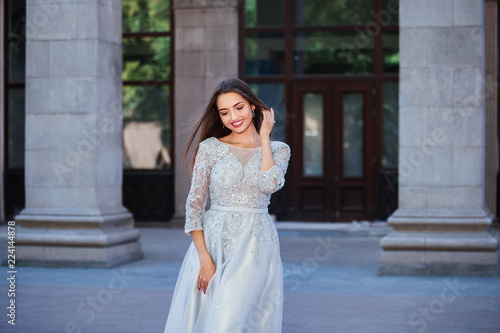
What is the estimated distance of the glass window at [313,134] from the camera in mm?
18469

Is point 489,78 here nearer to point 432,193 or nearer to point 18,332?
point 432,193

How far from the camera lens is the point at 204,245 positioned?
5.31 meters

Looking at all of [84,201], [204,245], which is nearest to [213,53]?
[84,201]

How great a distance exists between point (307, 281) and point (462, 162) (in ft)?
Answer: 8.31

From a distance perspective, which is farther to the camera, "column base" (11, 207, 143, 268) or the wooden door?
the wooden door

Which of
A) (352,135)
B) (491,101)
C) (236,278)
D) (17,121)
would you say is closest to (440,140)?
(236,278)

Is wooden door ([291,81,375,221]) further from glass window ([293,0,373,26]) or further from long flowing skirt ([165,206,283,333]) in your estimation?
long flowing skirt ([165,206,283,333])

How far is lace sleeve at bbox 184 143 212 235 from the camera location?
17.5 ft

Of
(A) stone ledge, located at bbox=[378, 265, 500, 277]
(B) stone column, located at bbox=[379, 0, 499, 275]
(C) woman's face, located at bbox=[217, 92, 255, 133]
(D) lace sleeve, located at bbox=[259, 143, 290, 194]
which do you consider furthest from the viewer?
(B) stone column, located at bbox=[379, 0, 499, 275]

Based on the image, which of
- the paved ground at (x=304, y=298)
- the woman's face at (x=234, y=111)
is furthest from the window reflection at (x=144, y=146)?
the woman's face at (x=234, y=111)

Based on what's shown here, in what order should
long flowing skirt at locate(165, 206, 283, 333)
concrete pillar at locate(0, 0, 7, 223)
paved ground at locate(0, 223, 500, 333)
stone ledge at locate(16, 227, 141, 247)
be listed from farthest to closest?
concrete pillar at locate(0, 0, 7, 223) → stone ledge at locate(16, 227, 141, 247) → paved ground at locate(0, 223, 500, 333) → long flowing skirt at locate(165, 206, 283, 333)

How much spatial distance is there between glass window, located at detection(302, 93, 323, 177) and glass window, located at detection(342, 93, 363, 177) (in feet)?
1.70

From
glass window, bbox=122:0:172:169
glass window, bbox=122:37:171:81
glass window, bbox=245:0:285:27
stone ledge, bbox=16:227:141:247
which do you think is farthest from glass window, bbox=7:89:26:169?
stone ledge, bbox=16:227:141:247

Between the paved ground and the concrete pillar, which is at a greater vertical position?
the concrete pillar
